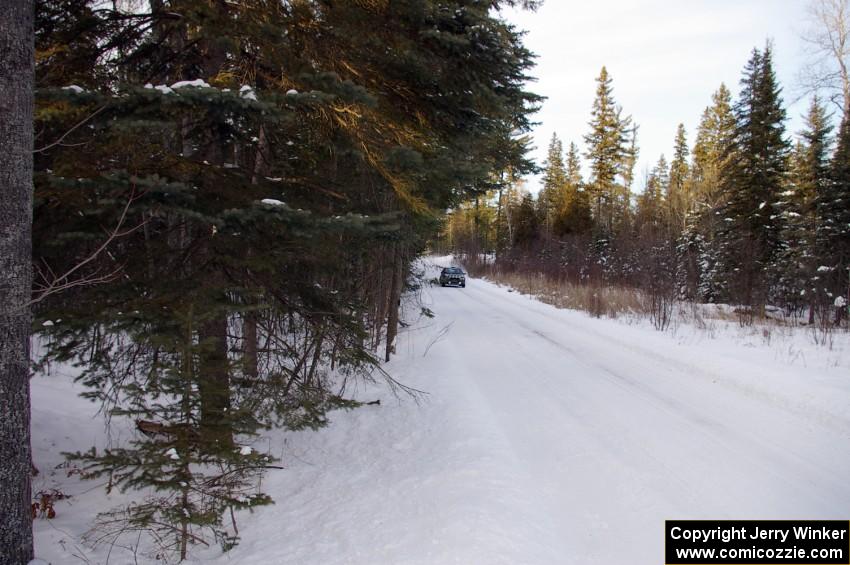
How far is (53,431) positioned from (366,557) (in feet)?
19.3

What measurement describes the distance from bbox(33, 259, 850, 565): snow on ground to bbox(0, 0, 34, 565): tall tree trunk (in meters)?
0.80

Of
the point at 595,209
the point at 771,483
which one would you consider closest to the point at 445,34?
the point at 771,483

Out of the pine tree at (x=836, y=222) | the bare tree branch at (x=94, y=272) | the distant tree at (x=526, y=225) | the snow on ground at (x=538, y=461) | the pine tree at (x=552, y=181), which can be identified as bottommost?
the snow on ground at (x=538, y=461)

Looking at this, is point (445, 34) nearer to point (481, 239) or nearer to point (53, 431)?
point (53, 431)

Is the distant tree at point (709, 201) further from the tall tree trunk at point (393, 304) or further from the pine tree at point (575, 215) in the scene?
the tall tree trunk at point (393, 304)

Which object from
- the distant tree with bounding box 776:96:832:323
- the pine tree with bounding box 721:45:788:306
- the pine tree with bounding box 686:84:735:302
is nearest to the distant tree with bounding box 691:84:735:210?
the pine tree with bounding box 686:84:735:302

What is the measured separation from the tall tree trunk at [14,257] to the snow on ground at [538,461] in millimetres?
803

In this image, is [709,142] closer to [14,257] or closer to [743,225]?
[743,225]

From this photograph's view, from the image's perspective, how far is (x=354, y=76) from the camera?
498 cm

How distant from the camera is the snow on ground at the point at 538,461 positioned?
3.51 meters

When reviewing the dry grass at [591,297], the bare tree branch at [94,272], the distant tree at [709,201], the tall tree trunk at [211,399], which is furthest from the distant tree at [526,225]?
the tall tree trunk at [211,399]

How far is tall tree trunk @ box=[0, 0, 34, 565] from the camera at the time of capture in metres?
3.23

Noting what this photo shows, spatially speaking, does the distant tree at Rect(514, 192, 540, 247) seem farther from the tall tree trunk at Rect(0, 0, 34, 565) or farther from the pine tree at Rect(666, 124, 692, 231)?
the tall tree trunk at Rect(0, 0, 34, 565)

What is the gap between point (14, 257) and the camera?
3281 millimetres
